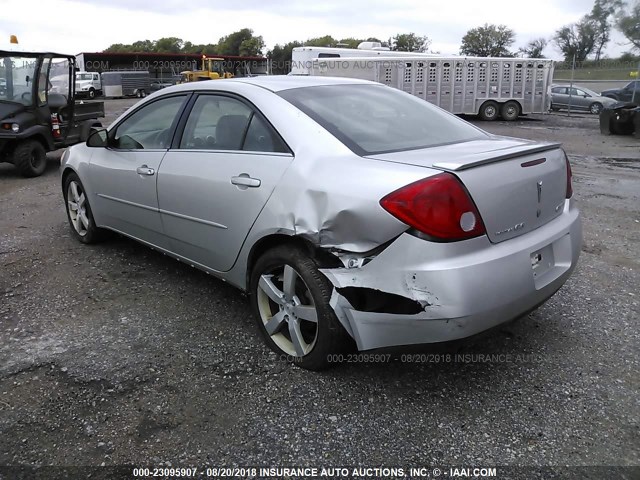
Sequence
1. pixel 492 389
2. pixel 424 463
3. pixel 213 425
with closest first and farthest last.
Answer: pixel 424 463 < pixel 213 425 < pixel 492 389

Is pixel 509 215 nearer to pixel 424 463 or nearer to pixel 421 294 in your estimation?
pixel 421 294

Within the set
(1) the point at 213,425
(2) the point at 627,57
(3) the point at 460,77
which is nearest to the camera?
(1) the point at 213,425

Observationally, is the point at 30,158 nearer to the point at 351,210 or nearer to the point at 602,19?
the point at 351,210

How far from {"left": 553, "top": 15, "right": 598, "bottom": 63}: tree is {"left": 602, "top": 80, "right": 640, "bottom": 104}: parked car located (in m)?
46.9

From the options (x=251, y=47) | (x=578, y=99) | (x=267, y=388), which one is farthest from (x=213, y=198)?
(x=251, y=47)

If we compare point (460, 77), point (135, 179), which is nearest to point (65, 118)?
point (135, 179)

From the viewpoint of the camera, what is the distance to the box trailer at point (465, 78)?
19125 mm

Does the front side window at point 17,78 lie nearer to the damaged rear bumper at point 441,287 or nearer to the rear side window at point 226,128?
the rear side window at point 226,128

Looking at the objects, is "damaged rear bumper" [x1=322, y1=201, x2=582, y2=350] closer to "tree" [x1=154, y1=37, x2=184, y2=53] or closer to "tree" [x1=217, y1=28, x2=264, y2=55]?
"tree" [x1=217, y1=28, x2=264, y2=55]

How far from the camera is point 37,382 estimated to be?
297 cm

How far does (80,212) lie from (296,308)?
3.19 meters

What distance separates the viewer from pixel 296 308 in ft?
9.61

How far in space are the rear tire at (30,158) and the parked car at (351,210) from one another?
20.0ft

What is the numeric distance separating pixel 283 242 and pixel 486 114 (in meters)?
19.2
